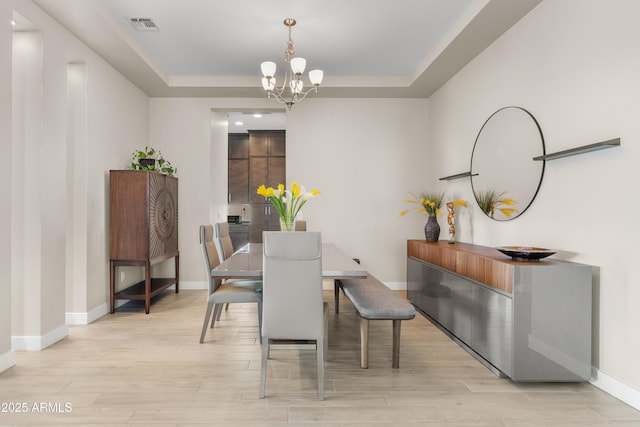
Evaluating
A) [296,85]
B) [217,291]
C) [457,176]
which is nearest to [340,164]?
[457,176]

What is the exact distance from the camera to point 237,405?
2.14m

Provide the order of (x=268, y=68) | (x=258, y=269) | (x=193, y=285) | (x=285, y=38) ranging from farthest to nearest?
(x=193, y=285) → (x=285, y=38) → (x=268, y=68) → (x=258, y=269)

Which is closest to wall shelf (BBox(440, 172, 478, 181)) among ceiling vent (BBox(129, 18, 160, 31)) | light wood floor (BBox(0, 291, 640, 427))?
light wood floor (BBox(0, 291, 640, 427))

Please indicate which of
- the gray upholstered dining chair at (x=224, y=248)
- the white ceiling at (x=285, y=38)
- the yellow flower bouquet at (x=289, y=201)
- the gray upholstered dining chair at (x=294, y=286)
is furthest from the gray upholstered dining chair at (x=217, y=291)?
the white ceiling at (x=285, y=38)

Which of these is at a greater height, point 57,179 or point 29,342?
point 57,179

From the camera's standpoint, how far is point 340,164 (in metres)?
5.26

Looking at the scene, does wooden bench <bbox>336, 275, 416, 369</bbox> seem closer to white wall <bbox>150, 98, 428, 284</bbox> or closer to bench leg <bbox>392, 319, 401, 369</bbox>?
bench leg <bbox>392, 319, 401, 369</bbox>

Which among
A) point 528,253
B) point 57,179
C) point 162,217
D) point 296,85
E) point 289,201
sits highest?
point 296,85

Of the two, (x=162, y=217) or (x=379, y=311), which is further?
(x=162, y=217)

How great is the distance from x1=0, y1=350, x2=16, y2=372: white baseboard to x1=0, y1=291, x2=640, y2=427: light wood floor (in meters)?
0.07

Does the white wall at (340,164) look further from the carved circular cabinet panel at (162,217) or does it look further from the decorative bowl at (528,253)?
the decorative bowl at (528,253)

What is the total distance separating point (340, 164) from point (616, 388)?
12.4 feet

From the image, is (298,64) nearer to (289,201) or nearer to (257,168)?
(289,201)

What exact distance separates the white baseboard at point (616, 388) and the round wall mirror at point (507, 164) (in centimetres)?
121
